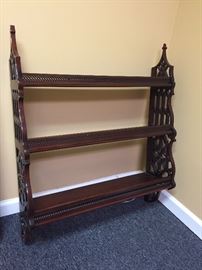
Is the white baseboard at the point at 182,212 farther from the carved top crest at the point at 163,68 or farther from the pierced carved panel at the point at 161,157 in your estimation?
the carved top crest at the point at 163,68

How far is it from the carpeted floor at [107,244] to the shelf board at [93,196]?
20 cm

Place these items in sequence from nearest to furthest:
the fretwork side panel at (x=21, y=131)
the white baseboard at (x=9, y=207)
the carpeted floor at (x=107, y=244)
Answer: the fretwork side panel at (x=21, y=131)
the carpeted floor at (x=107, y=244)
the white baseboard at (x=9, y=207)

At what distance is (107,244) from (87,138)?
616 millimetres

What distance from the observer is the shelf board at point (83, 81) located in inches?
44.1

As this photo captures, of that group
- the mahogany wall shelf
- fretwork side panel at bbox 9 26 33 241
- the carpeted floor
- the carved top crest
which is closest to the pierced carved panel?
the mahogany wall shelf

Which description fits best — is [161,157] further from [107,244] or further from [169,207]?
[107,244]

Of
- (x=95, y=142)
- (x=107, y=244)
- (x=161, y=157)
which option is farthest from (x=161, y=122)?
(x=107, y=244)

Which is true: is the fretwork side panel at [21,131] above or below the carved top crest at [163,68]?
below

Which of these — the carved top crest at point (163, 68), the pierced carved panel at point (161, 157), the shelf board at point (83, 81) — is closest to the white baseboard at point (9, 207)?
the shelf board at point (83, 81)

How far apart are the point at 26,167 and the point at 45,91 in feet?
1.50

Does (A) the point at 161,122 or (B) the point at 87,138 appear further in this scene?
(A) the point at 161,122

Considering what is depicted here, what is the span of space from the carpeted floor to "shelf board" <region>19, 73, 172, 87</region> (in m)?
0.86

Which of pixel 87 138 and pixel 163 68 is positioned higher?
pixel 163 68

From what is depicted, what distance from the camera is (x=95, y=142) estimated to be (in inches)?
51.4
